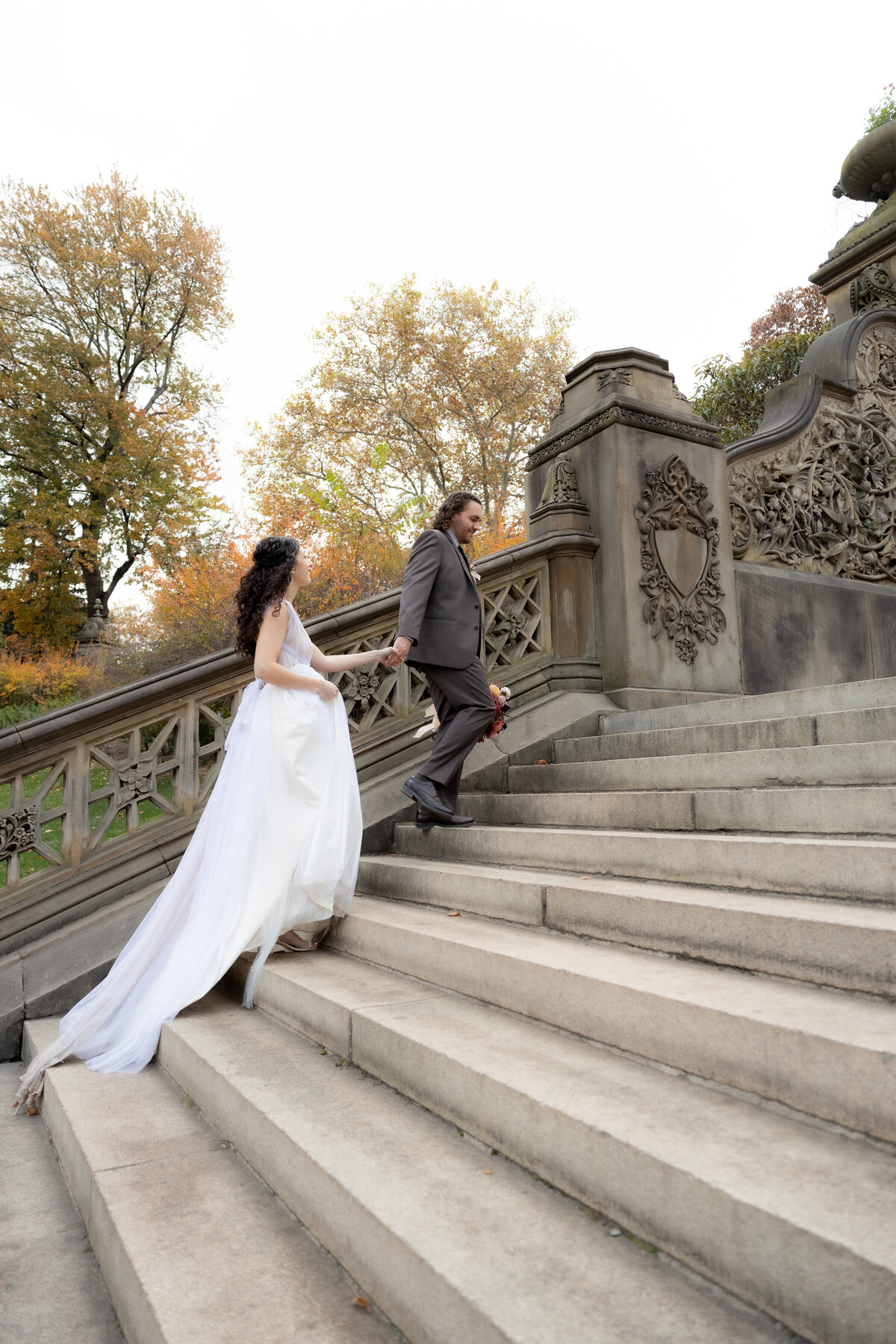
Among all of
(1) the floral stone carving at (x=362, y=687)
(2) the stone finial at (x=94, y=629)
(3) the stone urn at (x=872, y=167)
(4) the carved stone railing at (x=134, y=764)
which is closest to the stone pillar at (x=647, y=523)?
(4) the carved stone railing at (x=134, y=764)

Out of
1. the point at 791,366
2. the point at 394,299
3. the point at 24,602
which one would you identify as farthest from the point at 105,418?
the point at 791,366

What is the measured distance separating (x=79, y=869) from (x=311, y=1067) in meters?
2.72

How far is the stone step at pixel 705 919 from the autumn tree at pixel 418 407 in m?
25.7

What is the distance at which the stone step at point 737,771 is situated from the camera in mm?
3645

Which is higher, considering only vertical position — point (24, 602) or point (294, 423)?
point (294, 423)

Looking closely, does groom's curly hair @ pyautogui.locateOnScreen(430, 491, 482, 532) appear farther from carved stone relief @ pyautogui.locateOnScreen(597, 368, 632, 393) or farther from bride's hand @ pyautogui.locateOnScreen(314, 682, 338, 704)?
carved stone relief @ pyautogui.locateOnScreen(597, 368, 632, 393)

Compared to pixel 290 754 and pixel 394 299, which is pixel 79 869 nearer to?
pixel 290 754

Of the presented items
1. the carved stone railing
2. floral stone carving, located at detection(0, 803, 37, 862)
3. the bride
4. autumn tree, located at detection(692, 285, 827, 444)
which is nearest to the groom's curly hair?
the carved stone railing

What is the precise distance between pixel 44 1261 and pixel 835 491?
8683 millimetres

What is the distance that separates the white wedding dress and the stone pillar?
10.5 feet

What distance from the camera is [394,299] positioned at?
30.6 meters

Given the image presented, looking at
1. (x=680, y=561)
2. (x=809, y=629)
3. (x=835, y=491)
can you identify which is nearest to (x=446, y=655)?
(x=680, y=561)

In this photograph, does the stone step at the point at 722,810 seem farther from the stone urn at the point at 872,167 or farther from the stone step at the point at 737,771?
the stone urn at the point at 872,167

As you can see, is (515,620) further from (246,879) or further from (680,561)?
(246,879)
